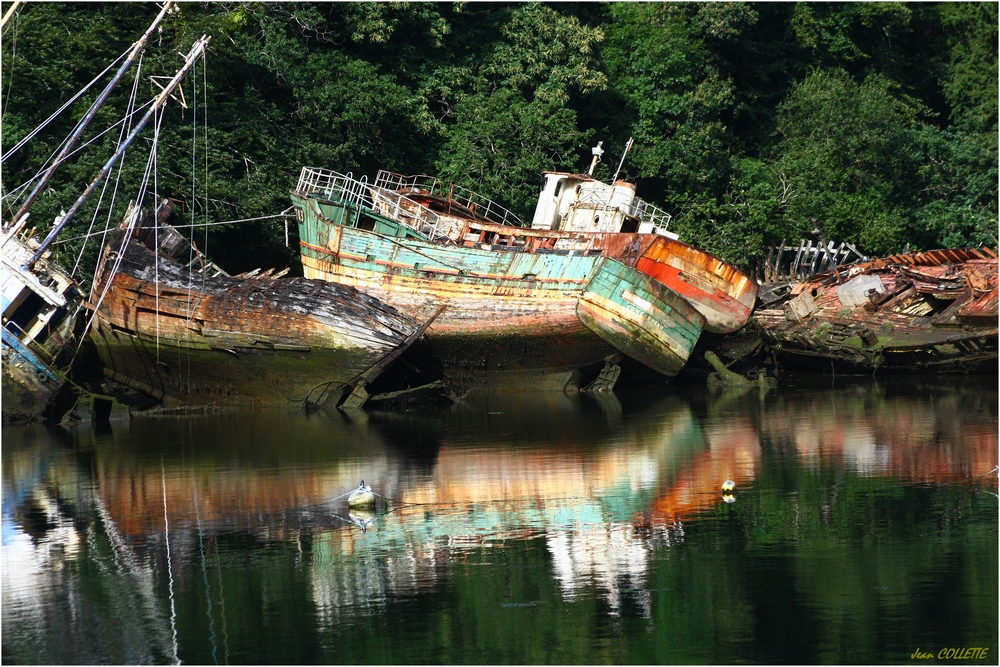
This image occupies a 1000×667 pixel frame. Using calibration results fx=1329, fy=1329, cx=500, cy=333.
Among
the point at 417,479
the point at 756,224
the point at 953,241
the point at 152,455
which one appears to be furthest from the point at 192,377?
the point at 953,241

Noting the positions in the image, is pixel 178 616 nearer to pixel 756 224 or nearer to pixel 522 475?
pixel 522 475

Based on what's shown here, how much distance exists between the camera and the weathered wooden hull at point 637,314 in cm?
3030

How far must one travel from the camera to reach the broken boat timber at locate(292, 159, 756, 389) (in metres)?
30.6

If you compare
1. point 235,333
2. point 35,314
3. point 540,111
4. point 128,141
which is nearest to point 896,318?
point 540,111

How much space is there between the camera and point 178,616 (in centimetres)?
1326

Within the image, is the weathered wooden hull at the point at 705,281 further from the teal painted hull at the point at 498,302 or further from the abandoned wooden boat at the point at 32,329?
the abandoned wooden boat at the point at 32,329

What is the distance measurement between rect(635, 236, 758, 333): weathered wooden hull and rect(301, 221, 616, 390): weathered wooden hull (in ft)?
5.62

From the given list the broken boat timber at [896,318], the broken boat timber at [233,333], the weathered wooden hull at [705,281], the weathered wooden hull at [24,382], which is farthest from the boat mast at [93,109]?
the broken boat timber at [896,318]

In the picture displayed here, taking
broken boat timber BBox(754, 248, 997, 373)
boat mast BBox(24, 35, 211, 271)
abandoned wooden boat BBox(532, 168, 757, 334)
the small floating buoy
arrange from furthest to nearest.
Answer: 1. abandoned wooden boat BBox(532, 168, 757, 334)
2. broken boat timber BBox(754, 248, 997, 373)
3. boat mast BBox(24, 35, 211, 271)
4. the small floating buoy

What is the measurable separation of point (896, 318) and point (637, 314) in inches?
254

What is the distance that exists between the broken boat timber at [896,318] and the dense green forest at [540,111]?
695cm

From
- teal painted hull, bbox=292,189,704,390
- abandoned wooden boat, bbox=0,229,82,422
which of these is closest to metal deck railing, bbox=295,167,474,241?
teal painted hull, bbox=292,189,704,390

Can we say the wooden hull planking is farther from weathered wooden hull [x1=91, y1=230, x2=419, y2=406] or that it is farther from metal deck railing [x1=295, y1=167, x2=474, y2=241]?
weathered wooden hull [x1=91, y1=230, x2=419, y2=406]

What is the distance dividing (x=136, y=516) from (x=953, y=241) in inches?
1255
